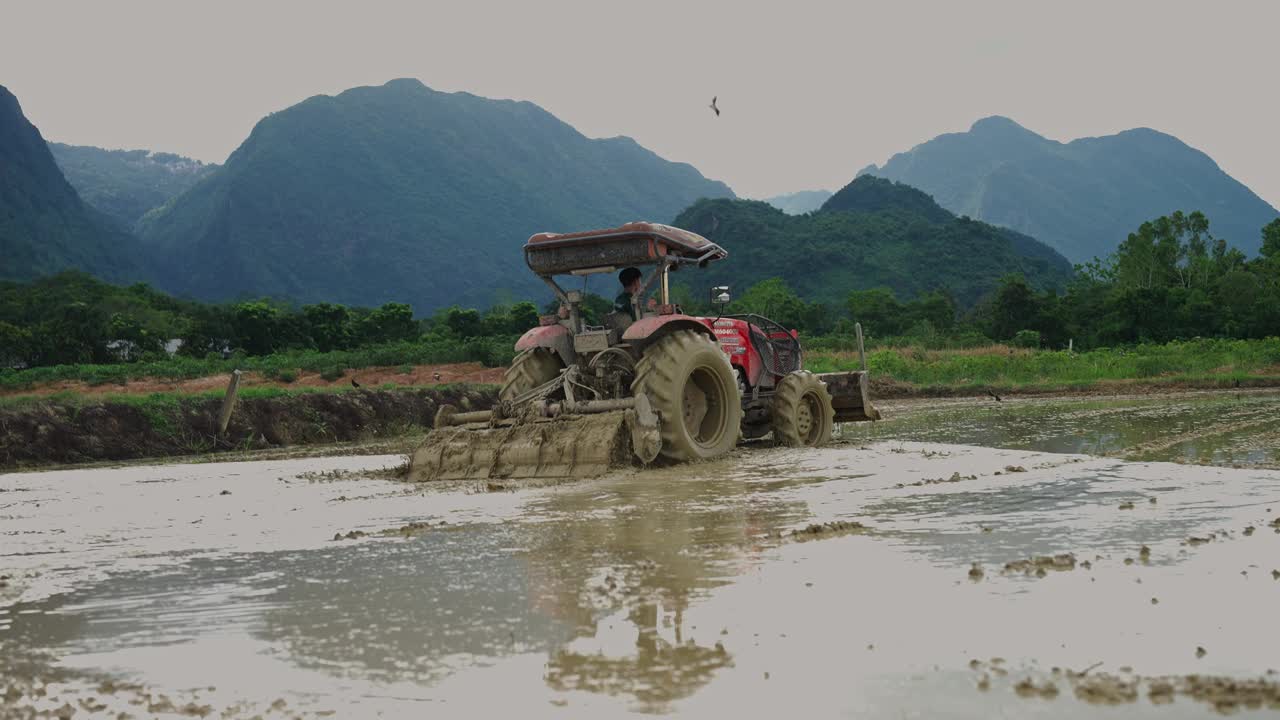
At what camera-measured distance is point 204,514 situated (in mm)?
7602

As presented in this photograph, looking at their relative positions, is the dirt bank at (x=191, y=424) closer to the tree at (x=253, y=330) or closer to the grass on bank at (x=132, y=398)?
the grass on bank at (x=132, y=398)

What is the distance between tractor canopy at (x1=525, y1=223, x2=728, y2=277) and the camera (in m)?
10.2

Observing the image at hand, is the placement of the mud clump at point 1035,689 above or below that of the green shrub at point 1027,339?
below

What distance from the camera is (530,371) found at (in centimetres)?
1081

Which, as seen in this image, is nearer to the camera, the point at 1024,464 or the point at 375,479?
the point at 1024,464

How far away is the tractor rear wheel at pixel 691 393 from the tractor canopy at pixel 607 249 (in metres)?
0.84

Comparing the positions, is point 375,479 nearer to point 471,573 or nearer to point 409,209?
point 471,573

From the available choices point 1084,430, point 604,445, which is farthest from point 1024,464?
point 1084,430

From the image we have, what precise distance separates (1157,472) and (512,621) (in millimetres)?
5818

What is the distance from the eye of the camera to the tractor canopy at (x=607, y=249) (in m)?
10.2

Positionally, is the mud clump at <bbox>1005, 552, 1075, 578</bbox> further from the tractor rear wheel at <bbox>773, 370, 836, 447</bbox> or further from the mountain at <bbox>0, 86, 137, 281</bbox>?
the mountain at <bbox>0, 86, 137, 281</bbox>

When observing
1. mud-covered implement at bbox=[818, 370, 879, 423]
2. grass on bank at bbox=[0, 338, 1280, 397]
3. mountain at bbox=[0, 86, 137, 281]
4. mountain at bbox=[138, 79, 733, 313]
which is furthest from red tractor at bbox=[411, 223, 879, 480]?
mountain at bbox=[138, 79, 733, 313]

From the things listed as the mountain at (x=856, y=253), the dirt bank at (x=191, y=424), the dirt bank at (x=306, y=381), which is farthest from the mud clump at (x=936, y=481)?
the mountain at (x=856, y=253)

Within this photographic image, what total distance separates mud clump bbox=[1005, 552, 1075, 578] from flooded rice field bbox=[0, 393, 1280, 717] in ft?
0.05
